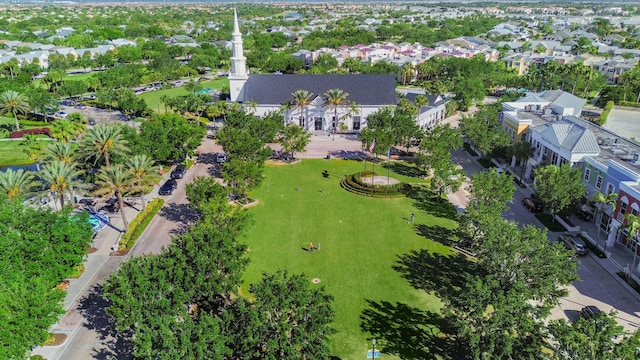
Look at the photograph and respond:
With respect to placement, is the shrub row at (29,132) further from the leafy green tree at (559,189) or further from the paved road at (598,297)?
the paved road at (598,297)

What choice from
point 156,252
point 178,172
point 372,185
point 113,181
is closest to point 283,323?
point 156,252

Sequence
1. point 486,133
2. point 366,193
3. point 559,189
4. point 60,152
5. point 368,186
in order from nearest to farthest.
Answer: point 559,189, point 60,152, point 366,193, point 368,186, point 486,133

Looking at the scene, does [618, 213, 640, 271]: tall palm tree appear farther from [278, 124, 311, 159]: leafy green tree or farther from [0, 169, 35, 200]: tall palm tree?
[0, 169, 35, 200]: tall palm tree

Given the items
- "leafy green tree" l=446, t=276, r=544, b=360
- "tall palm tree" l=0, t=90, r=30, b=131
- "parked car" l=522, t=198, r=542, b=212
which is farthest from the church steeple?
"leafy green tree" l=446, t=276, r=544, b=360

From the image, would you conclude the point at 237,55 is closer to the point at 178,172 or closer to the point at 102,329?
the point at 178,172

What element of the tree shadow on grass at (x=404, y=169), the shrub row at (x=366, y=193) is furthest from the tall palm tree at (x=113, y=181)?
the tree shadow on grass at (x=404, y=169)

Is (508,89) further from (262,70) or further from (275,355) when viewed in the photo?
(275,355)
